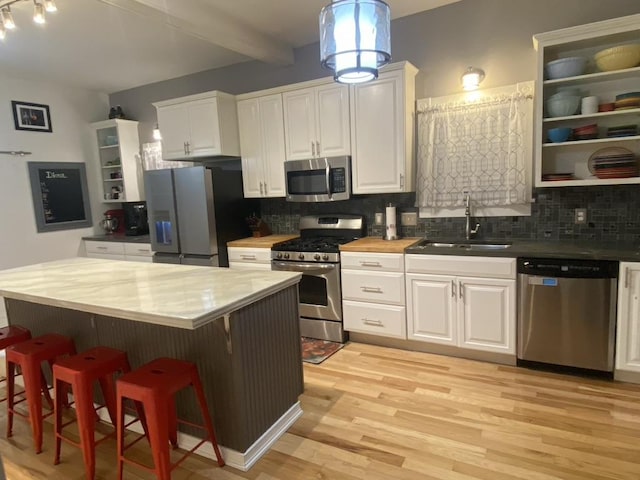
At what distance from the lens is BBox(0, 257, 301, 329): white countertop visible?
1688 mm

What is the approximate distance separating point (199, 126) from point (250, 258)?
147 centimetres

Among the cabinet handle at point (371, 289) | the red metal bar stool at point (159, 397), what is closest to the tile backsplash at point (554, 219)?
the cabinet handle at point (371, 289)

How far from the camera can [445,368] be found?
9.71 feet

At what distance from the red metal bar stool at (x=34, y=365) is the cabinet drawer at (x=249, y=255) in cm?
179

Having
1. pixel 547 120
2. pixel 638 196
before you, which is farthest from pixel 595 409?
pixel 547 120

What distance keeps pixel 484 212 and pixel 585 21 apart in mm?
1526

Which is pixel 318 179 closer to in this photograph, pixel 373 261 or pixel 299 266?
pixel 299 266

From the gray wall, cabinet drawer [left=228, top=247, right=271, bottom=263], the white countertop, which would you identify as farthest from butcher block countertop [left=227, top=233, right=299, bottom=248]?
the gray wall

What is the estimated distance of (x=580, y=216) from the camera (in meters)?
3.01

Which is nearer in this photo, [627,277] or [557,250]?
[627,277]

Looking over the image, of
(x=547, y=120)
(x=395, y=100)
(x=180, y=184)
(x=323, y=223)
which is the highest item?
(x=395, y=100)

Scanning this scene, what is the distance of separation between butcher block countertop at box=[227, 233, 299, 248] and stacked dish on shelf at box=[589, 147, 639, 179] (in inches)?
104

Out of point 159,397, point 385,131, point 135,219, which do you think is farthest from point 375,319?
point 135,219

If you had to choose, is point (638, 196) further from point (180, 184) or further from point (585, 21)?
point (180, 184)
